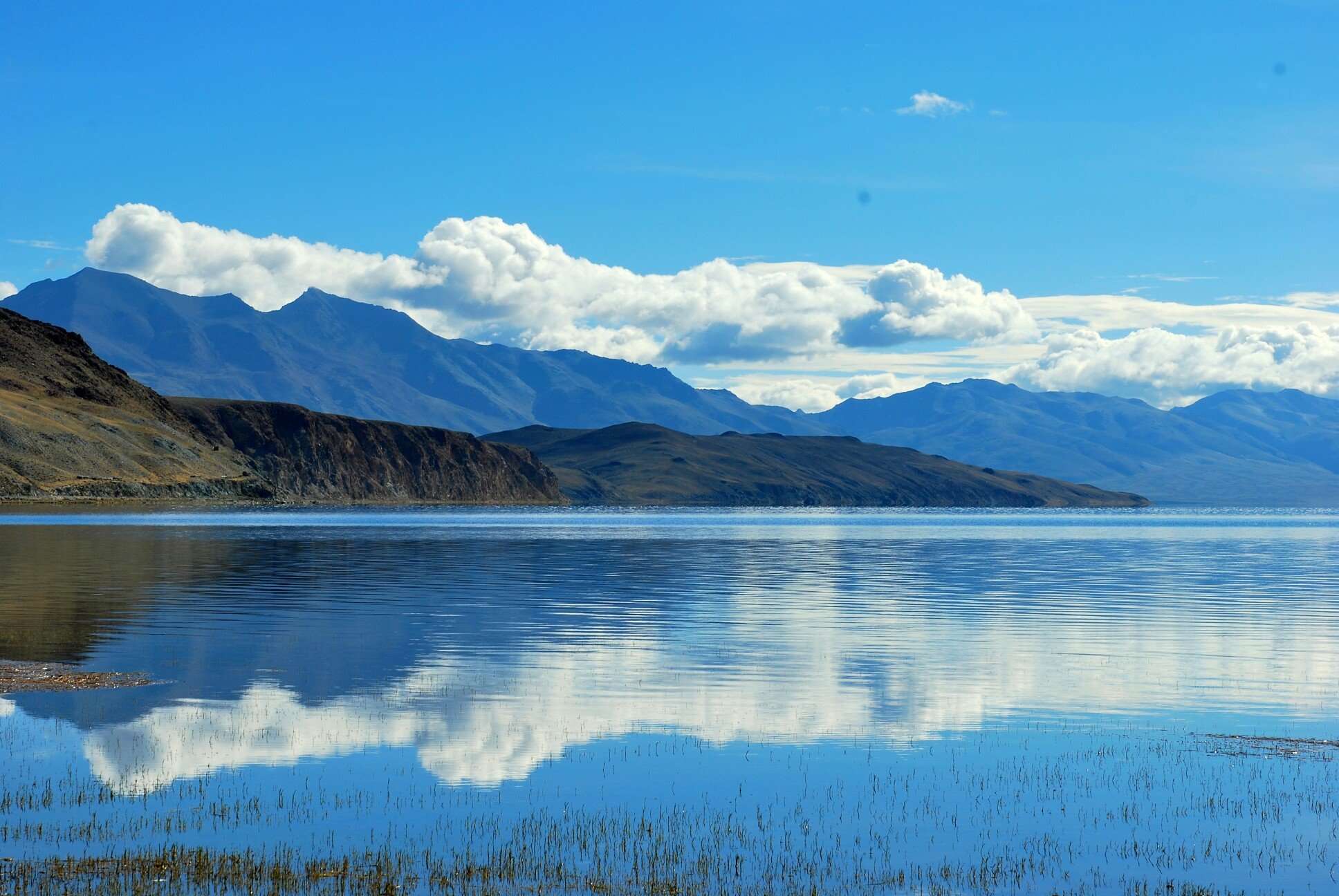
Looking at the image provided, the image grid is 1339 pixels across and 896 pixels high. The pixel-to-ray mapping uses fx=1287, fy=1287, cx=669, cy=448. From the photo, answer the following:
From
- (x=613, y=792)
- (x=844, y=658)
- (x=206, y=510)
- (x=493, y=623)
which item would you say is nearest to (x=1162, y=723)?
(x=844, y=658)

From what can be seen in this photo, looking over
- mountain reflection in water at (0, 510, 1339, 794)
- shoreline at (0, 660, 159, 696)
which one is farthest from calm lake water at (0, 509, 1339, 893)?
shoreline at (0, 660, 159, 696)

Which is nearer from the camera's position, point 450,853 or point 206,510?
point 450,853

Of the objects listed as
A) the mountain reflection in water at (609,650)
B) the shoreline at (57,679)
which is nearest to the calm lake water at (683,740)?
the mountain reflection in water at (609,650)

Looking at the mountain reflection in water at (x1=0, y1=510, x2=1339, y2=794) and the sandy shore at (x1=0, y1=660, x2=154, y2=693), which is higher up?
the sandy shore at (x1=0, y1=660, x2=154, y2=693)

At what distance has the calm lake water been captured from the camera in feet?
55.8

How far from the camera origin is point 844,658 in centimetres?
3647

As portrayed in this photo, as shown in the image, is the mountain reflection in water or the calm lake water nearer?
the calm lake water

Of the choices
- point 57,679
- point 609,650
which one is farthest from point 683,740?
point 57,679

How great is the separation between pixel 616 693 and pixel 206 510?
167 metres

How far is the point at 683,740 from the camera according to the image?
80.6 feet

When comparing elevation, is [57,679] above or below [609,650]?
above

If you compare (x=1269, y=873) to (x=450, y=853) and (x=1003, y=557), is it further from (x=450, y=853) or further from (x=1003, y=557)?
(x=1003, y=557)

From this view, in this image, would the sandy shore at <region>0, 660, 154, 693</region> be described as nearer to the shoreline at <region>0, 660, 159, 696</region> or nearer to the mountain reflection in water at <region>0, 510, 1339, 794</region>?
the shoreline at <region>0, 660, 159, 696</region>

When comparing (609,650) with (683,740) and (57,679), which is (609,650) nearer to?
(683,740)
